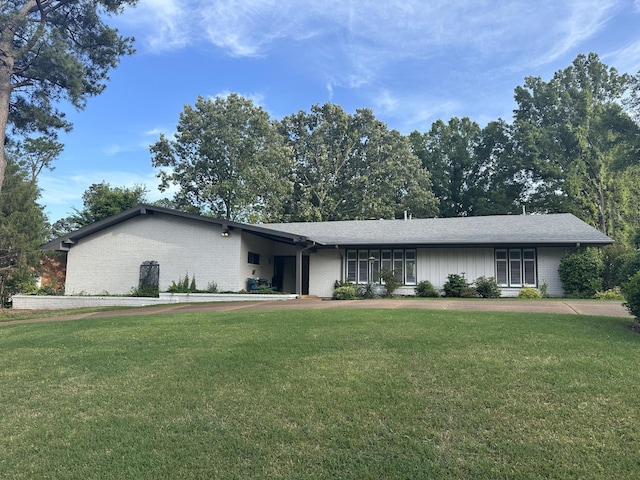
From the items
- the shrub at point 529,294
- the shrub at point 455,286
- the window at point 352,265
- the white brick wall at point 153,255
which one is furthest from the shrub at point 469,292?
the white brick wall at point 153,255

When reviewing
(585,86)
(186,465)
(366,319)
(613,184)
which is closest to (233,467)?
(186,465)

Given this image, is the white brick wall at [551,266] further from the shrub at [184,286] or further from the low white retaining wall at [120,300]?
the shrub at [184,286]

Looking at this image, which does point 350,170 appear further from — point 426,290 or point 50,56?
point 50,56

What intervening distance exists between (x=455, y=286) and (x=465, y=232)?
9.86 feet

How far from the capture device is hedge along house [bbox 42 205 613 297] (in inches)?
753

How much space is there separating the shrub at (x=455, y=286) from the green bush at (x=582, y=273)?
3937 millimetres

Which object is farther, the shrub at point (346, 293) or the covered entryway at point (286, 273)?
the covered entryway at point (286, 273)

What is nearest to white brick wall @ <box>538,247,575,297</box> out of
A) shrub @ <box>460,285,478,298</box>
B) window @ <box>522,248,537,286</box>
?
window @ <box>522,248,537,286</box>

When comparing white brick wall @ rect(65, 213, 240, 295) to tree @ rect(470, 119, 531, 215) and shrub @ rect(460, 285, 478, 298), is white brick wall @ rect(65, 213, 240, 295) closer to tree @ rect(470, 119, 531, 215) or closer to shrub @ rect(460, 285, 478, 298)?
shrub @ rect(460, 285, 478, 298)

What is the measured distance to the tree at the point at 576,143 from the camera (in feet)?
113

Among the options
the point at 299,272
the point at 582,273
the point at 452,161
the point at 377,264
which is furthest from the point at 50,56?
the point at 452,161

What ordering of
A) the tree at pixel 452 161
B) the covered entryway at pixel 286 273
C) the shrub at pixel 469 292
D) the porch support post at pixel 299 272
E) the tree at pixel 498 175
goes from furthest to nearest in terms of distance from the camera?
1. the tree at pixel 452 161
2. the tree at pixel 498 175
3. the covered entryway at pixel 286 273
4. the porch support post at pixel 299 272
5. the shrub at pixel 469 292

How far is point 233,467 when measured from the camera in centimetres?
378

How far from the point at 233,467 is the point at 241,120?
113 feet
